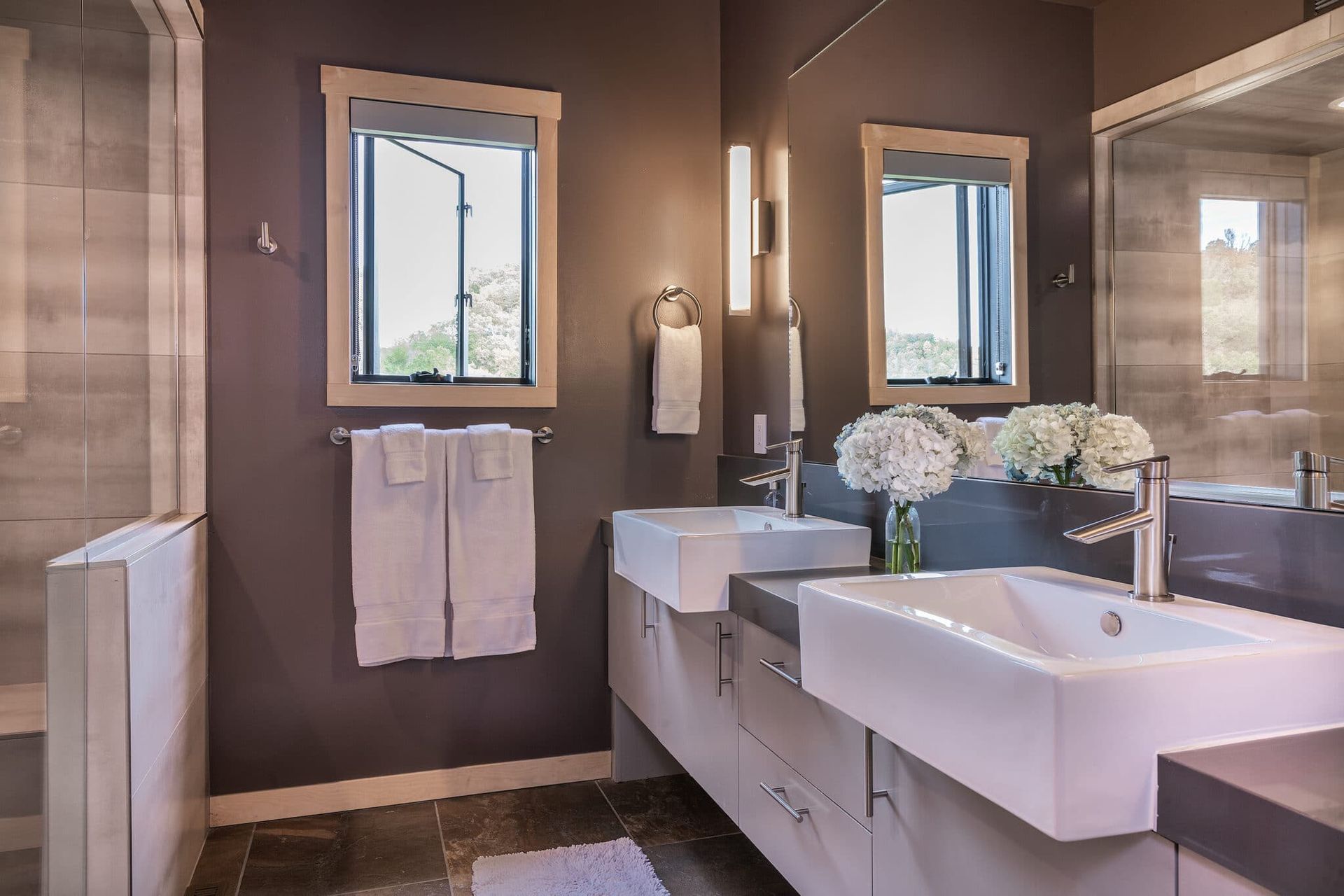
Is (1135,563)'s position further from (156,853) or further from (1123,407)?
(156,853)

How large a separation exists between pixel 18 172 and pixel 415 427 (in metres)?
1.35

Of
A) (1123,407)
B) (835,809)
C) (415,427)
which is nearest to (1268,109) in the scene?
(1123,407)

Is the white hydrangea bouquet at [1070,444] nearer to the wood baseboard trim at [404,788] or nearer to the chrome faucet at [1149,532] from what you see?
the chrome faucet at [1149,532]

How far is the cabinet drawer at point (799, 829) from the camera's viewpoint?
135 centimetres

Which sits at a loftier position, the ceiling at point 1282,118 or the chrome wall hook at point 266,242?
the chrome wall hook at point 266,242

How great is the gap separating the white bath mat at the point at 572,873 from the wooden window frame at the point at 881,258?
1284 millimetres

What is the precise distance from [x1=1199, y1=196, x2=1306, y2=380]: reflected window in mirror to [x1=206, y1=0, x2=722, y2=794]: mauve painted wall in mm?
1851

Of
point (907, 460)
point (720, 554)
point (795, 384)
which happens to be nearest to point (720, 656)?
point (720, 554)

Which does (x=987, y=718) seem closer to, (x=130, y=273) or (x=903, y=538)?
(x=903, y=538)

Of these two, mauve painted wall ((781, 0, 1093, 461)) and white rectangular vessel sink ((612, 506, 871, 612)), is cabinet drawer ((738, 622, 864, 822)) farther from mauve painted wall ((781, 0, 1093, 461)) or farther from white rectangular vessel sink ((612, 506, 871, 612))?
mauve painted wall ((781, 0, 1093, 461))

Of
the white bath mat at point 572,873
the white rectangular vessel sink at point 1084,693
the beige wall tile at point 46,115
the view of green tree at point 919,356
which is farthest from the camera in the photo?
the white bath mat at point 572,873

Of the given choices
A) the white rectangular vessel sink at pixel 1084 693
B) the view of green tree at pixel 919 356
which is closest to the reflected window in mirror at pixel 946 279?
the view of green tree at pixel 919 356

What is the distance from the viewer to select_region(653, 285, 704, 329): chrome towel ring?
2822mm

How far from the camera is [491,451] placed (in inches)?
101
